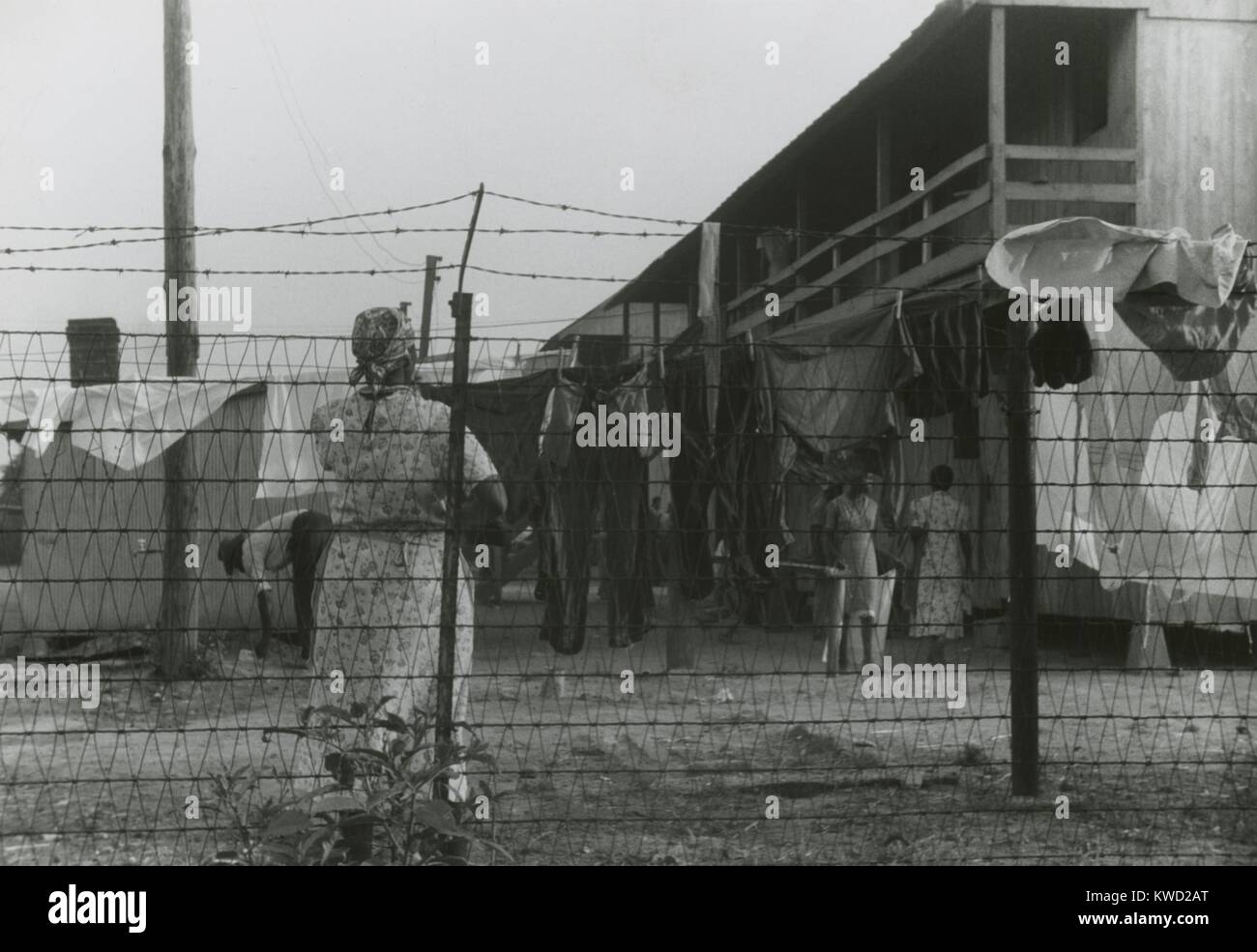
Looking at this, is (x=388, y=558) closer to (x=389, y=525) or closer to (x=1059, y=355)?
(x=389, y=525)

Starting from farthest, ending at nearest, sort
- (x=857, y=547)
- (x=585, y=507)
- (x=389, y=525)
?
(x=857, y=547) → (x=585, y=507) → (x=389, y=525)

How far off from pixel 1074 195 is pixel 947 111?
185 inches

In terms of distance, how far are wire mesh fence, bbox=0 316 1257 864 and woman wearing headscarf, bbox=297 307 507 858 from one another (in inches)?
0.5

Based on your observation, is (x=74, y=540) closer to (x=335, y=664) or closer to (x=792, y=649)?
(x=792, y=649)

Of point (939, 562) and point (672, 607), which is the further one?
point (939, 562)

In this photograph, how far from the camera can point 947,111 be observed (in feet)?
Result: 56.4

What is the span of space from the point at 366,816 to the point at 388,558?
1.33m

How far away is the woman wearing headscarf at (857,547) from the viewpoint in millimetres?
10758

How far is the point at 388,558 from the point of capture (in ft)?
16.3

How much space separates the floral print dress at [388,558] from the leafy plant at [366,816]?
2.66 feet

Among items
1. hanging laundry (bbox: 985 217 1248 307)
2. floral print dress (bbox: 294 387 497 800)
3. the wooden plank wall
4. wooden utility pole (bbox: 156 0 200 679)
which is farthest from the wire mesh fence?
the wooden plank wall

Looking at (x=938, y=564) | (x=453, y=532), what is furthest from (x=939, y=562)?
(x=453, y=532)
